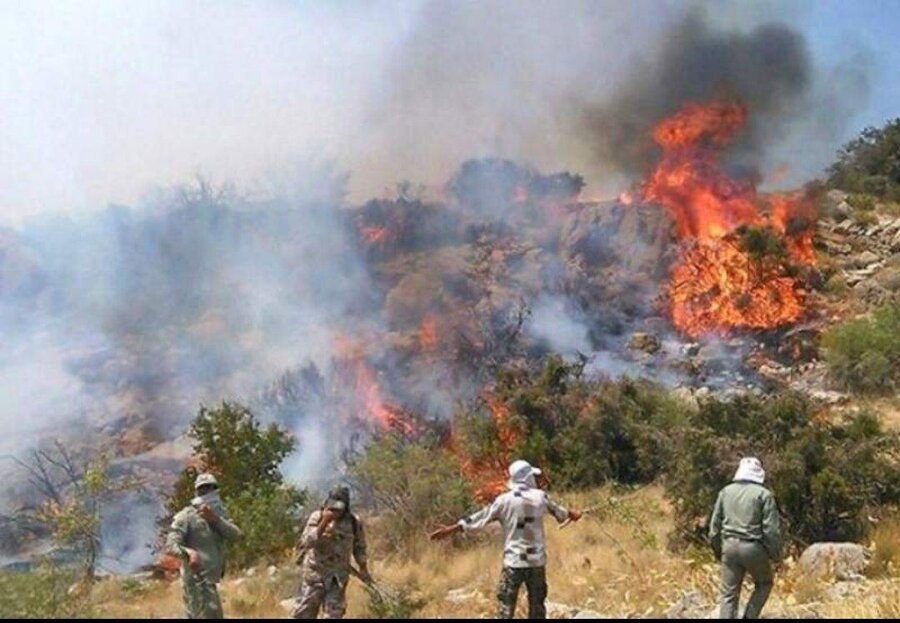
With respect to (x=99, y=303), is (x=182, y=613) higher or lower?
lower

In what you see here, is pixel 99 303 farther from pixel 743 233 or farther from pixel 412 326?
pixel 743 233

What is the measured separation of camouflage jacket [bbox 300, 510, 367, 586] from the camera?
840cm

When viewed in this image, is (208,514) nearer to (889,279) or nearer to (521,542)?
(521,542)

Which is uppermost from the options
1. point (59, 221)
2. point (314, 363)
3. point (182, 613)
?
point (59, 221)

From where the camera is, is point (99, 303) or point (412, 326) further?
point (99, 303)

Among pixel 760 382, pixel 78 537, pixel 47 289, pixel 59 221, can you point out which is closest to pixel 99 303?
pixel 47 289

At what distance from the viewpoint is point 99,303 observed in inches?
1224

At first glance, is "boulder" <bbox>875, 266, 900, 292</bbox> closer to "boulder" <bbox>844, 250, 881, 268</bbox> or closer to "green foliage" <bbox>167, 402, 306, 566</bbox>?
"boulder" <bbox>844, 250, 881, 268</bbox>

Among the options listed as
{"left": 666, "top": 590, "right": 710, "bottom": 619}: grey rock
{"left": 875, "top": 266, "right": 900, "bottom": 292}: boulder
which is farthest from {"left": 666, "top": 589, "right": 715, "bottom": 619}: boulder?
{"left": 875, "top": 266, "right": 900, "bottom": 292}: boulder

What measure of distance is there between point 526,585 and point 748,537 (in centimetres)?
202

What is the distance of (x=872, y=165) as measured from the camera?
40.6 meters

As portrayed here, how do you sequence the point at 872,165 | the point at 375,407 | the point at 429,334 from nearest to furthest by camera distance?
1. the point at 375,407
2. the point at 429,334
3. the point at 872,165

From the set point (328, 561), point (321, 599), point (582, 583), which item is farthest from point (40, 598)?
point (582, 583)

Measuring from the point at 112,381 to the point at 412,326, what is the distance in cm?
927
